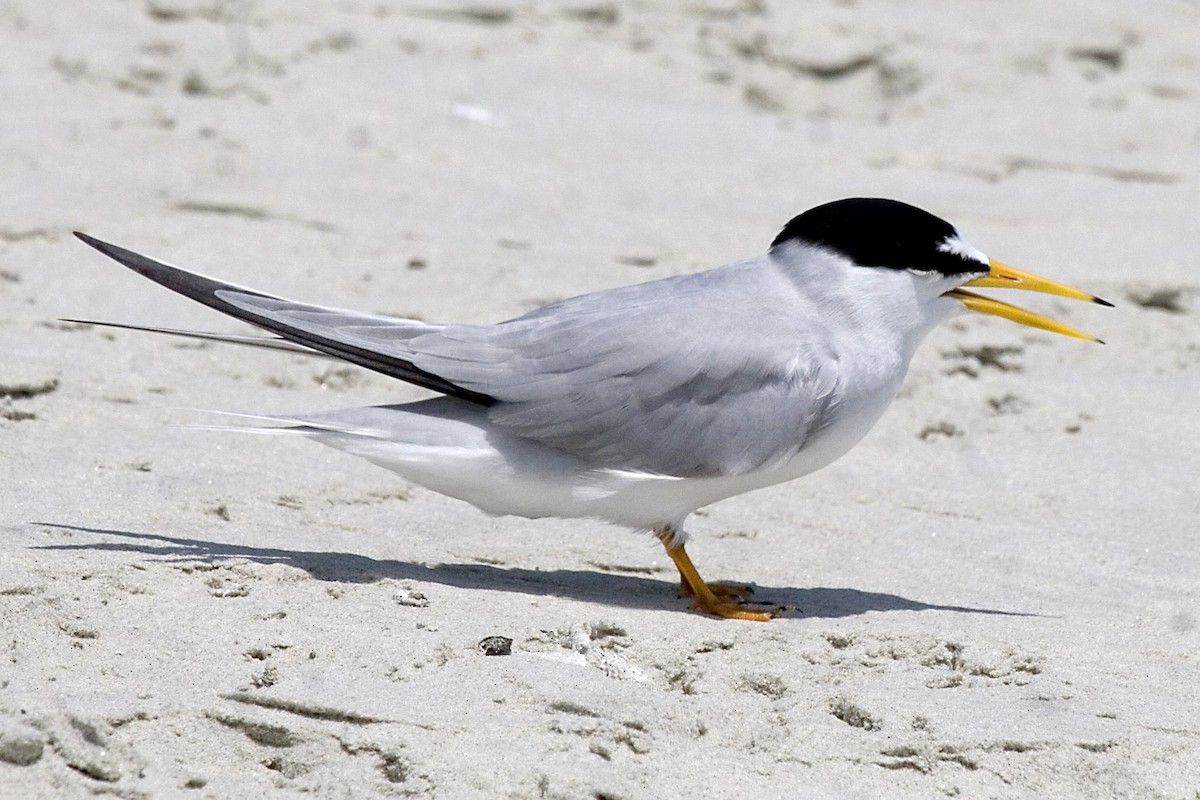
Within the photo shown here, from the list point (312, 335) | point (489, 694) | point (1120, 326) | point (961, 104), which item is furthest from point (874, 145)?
point (489, 694)

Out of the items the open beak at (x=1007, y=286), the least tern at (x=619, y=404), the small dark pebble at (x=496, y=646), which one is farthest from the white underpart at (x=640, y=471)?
the small dark pebble at (x=496, y=646)

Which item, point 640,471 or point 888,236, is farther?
point 888,236

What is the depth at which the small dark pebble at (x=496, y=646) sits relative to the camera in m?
3.30

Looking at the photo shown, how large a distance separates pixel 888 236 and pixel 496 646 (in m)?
1.50

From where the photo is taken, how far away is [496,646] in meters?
3.32

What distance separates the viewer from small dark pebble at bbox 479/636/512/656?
330cm

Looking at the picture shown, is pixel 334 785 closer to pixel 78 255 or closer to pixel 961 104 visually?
pixel 78 255

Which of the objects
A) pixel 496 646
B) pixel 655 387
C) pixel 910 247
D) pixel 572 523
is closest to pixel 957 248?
pixel 910 247

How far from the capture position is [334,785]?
2797mm

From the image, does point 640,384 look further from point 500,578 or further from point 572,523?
point 572,523

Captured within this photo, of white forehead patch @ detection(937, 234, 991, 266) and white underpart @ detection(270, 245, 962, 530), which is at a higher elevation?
white forehead patch @ detection(937, 234, 991, 266)

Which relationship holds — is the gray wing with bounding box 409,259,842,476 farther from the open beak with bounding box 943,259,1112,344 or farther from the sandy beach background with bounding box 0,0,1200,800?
the open beak with bounding box 943,259,1112,344

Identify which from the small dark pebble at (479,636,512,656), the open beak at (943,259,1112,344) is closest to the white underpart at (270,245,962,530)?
the open beak at (943,259,1112,344)

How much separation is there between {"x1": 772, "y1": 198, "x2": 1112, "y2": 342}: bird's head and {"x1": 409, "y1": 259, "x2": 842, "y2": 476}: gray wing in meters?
0.33
